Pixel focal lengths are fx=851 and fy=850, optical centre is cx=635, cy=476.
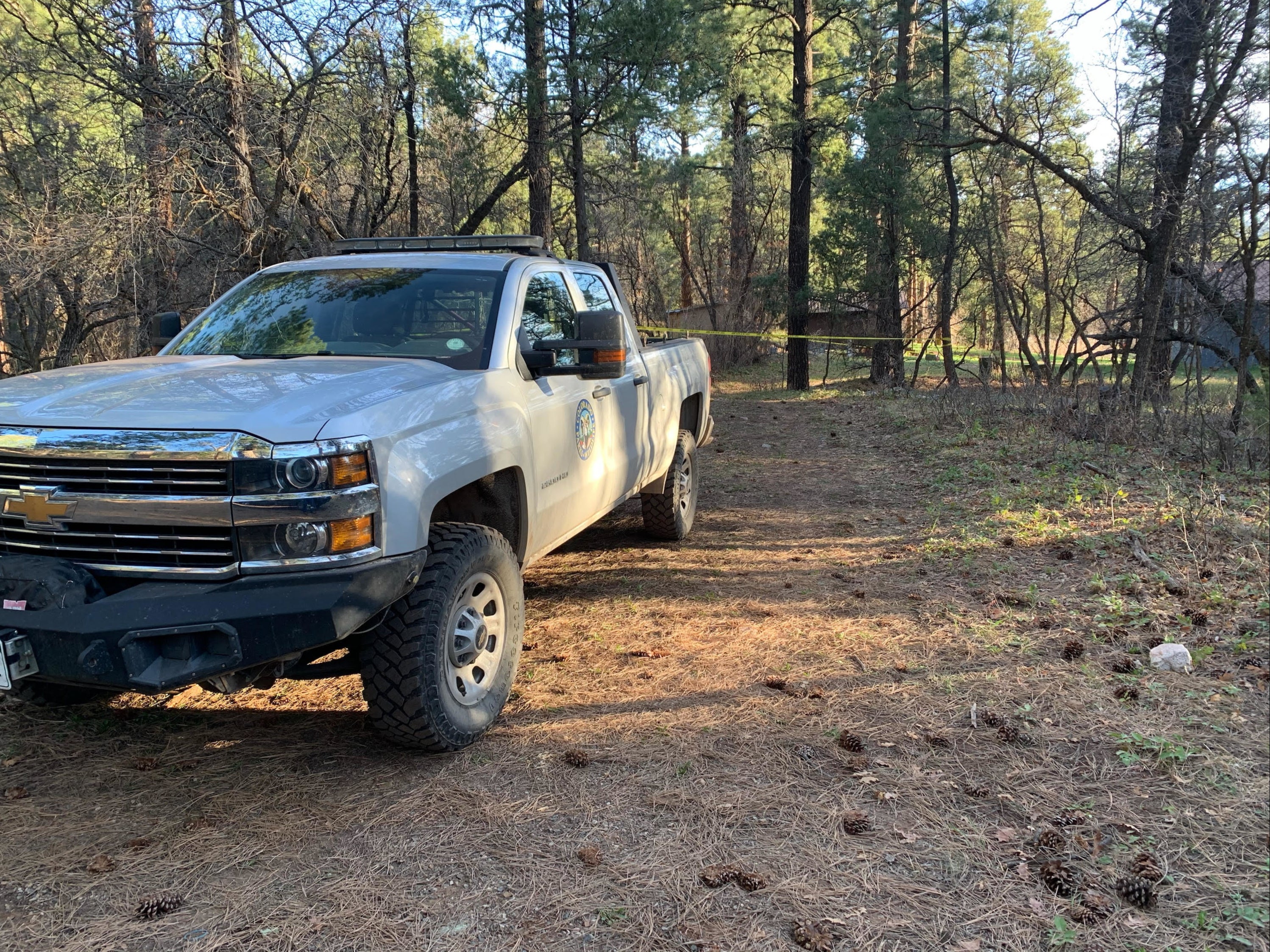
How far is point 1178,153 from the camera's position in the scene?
30.2 feet

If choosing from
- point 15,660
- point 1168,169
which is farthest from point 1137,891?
point 1168,169

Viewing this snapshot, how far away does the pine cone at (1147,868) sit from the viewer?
254cm

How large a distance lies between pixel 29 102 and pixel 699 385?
11743 millimetres

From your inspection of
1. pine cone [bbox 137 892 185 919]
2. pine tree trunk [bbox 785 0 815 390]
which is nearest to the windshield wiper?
pine cone [bbox 137 892 185 919]

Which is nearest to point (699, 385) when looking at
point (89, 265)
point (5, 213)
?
point (89, 265)

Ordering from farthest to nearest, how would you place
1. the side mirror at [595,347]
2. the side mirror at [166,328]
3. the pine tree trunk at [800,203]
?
the pine tree trunk at [800,203] → the side mirror at [166,328] → the side mirror at [595,347]

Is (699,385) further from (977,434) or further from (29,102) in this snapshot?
(29,102)

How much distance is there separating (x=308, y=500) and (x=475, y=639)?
1.00m

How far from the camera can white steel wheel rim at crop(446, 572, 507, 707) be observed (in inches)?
131

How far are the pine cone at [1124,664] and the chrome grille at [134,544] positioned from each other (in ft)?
12.3

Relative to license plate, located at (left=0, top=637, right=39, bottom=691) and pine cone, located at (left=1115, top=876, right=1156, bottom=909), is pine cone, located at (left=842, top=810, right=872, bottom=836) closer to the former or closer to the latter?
pine cone, located at (left=1115, top=876, right=1156, bottom=909)

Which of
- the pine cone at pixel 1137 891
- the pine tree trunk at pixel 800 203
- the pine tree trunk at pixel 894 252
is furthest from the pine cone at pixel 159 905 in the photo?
the pine tree trunk at pixel 800 203

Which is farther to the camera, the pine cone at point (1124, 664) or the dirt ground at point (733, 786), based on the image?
the pine cone at point (1124, 664)

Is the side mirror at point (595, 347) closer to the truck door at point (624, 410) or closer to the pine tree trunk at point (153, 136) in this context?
the truck door at point (624, 410)
